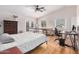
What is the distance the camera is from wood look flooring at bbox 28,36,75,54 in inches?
82.7

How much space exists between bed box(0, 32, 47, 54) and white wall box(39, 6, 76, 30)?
362mm

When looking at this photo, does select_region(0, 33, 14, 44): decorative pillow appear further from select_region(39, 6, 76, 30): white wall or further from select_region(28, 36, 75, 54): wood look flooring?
select_region(39, 6, 76, 30): white wall

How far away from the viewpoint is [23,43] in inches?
79.9

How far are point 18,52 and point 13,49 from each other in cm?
12

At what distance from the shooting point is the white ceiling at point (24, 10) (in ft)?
6.65

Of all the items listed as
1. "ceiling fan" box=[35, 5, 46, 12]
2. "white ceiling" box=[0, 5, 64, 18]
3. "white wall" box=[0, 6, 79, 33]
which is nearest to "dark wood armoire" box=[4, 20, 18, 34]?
"white wall" box=[0, 6, 79, 33]

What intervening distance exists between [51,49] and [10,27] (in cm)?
91

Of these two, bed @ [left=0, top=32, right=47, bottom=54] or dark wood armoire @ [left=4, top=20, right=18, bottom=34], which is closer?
bed @ [left=0, top=32, right=47, bottom=54]

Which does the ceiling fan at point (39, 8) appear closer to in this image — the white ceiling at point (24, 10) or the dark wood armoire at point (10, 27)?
the white ceiling at point (24, 10)

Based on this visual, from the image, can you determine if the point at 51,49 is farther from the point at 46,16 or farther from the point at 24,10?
the point at 24,10
